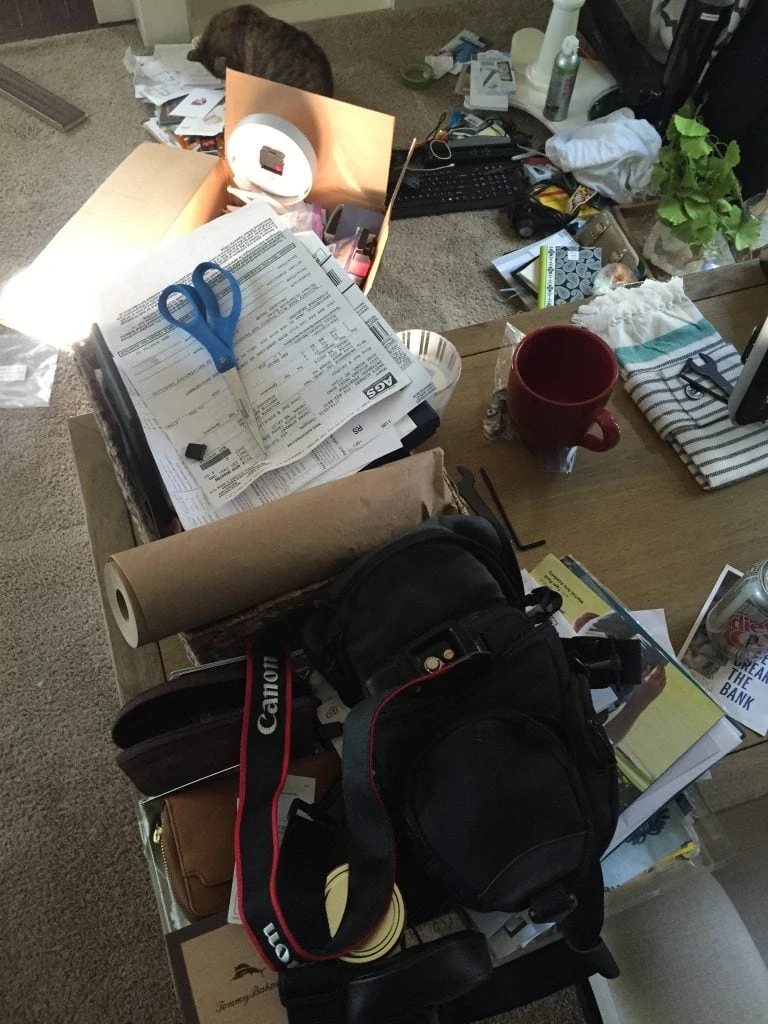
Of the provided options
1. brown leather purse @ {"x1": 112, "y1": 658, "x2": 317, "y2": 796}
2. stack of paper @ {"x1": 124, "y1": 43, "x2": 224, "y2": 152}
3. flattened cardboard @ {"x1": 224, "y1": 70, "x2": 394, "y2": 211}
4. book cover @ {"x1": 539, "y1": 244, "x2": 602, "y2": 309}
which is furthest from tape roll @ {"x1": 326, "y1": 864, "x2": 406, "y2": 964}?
stack of paper @ {"x1": 124, "y1": 43, "x2": 224, "y2": 152}

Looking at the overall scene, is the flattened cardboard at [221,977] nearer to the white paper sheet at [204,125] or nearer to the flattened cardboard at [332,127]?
the flattened cardboard at [332,127]

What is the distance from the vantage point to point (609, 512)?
83 cm

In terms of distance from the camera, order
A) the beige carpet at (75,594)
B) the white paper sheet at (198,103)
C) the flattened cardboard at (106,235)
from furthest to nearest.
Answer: the white paper sheet at (198,103) → the flattened cardboard at (106,235) → the beige carpet at (75,594)

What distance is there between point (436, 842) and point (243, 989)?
0.63 ft

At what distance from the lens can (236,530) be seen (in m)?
0.64

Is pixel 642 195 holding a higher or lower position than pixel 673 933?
higher

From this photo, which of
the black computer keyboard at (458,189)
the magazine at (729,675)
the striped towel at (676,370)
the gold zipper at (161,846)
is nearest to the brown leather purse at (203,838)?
the gold zipper at (161,846)

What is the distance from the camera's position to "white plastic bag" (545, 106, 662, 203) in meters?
1.64

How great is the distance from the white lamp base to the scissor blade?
1291 mm

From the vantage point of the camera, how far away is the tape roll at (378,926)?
0.56m

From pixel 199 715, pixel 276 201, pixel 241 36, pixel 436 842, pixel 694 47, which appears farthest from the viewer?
pixel 241 36

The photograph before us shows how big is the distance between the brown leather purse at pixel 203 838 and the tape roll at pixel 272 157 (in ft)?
3.45

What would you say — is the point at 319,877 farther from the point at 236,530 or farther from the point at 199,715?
the point at 236,530

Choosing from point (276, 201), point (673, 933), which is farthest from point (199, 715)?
point (276, 201)
